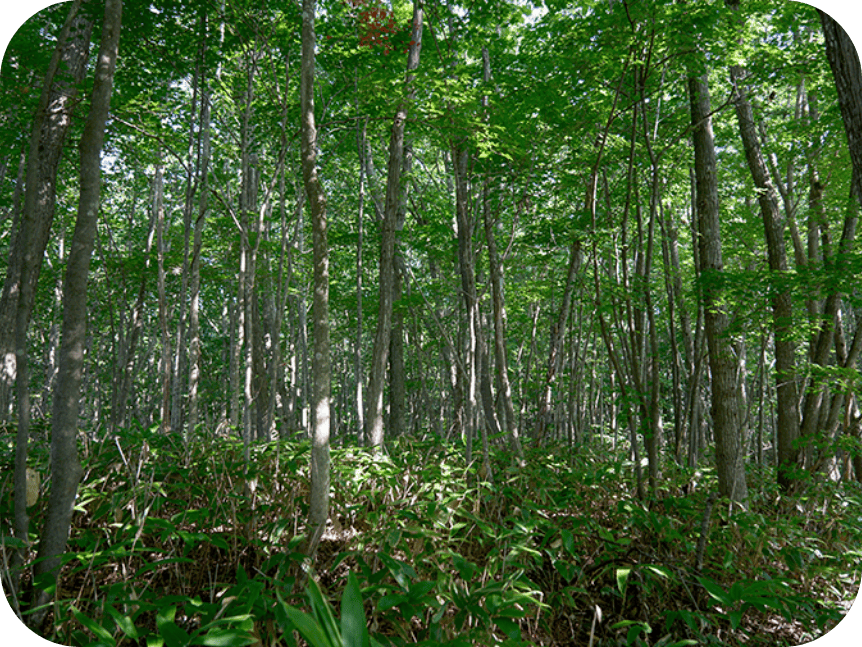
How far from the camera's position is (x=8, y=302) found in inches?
138

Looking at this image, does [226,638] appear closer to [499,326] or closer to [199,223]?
[499,326]

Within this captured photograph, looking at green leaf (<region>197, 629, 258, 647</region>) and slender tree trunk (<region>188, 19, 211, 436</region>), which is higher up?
slender tree trunk (<region>188, 19, 211, 436</region>)

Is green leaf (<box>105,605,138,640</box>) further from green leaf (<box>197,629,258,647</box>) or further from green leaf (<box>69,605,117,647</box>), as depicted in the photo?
green leaf (<box>197,629,258,647</box>)

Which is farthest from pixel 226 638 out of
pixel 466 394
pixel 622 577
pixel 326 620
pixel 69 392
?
pixel 466 394

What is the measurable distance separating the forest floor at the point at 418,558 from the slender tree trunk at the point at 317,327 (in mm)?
234

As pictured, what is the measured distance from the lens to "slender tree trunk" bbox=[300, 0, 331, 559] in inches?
104

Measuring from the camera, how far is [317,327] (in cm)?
279

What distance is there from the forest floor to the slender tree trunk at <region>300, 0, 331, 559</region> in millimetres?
234

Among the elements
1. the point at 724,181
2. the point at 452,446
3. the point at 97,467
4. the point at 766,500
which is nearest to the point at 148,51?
the point at 97,467

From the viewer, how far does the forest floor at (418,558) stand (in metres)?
2.02

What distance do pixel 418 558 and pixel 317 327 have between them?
4.44ft

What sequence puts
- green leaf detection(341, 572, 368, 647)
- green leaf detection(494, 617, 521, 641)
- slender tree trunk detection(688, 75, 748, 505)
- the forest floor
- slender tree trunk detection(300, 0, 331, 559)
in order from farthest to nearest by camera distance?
slender tree trunk detection(688, 75, 748, 505)
slender tree trunk detection(300, 0, 331, 559)
the forest floor
green leaf detection(494, 617, 521, 641)
green leaf detection(341, 572, 368, 647)

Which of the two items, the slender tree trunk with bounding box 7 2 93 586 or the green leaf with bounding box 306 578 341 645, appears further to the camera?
the slender tree trunk with bounding box 7 2 93 586

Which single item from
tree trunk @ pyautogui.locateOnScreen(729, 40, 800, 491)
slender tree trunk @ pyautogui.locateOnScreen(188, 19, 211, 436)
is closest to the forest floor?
tree trunk @ pyautogui.locateOnScreen(729, 40, 800, 491)
